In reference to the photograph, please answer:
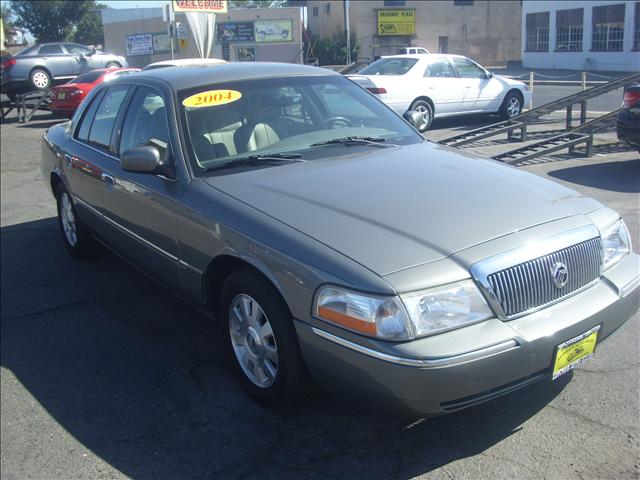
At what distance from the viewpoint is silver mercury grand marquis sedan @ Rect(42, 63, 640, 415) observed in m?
2.82

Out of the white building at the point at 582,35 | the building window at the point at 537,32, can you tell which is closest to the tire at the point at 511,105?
the white building at the point at 582,35

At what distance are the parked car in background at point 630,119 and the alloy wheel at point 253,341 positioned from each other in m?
6.87

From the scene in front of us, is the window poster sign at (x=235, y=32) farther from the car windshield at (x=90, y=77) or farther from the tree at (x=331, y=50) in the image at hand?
the car windshield at (x=90, y=77)

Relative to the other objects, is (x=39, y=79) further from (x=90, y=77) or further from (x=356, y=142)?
(x=356, y=142)

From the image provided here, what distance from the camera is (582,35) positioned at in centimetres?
3919

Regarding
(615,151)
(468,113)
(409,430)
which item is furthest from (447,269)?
(468,113)

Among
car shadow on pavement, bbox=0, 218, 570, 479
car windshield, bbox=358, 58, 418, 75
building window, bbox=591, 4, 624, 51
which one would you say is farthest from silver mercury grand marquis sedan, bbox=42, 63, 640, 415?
building window, bbox=591, 4, 624, 51

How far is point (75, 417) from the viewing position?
3684mm

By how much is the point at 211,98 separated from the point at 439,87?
407 inches

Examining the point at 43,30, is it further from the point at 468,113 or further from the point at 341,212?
the point at 341,212

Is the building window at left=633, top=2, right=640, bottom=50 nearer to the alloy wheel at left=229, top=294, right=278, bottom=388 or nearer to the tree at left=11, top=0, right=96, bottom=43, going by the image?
the alloy wheel at left=229, top=294, right=278, bottom=388

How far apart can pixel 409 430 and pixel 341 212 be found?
1.11m

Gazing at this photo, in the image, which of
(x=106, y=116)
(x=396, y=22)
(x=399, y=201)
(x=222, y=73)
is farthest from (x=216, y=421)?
(x=396, y=22)

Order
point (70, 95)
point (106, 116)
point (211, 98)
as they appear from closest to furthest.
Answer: point (211, 98) → point (106, 116) → point (70, 95)
